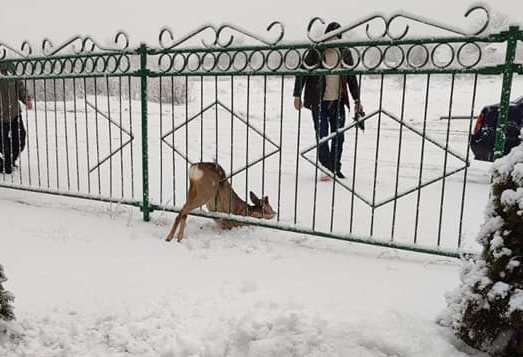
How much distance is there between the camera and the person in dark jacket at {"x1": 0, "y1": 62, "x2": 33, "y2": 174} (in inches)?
275

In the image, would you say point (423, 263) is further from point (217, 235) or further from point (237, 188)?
point (237, 188)

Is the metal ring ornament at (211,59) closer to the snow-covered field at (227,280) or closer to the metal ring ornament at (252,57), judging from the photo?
the metal ring ornament at (252,57)

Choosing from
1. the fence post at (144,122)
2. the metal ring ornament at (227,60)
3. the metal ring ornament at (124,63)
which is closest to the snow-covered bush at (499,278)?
the metal ring ornament at (227,60)

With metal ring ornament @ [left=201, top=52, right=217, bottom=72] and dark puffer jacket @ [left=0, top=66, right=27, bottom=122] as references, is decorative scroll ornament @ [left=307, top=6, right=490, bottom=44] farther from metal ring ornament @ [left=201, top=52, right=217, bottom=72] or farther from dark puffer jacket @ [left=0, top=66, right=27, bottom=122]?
dark puffer jacket @ [left=0, top=66, right=27, bottom=122]

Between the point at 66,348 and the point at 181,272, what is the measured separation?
1143 mm

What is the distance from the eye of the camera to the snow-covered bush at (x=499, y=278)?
224cm

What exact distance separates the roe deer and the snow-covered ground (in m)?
0.16

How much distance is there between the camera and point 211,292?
3.35m

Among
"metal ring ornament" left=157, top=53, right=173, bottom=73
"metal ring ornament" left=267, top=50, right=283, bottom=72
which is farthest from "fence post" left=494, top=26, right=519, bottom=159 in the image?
"metal ring ornament" left=157, top=53, right=173, bottom=73

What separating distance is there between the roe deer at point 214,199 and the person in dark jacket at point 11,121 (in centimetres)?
358

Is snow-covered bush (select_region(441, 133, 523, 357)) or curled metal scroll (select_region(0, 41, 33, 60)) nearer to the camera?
snow-covered bush (select_region(441, 133, 523, 357))

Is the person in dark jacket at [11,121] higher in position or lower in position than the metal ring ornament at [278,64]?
lower

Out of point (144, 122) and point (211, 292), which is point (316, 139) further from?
point (211, 292)

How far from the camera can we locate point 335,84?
6.66 meters
